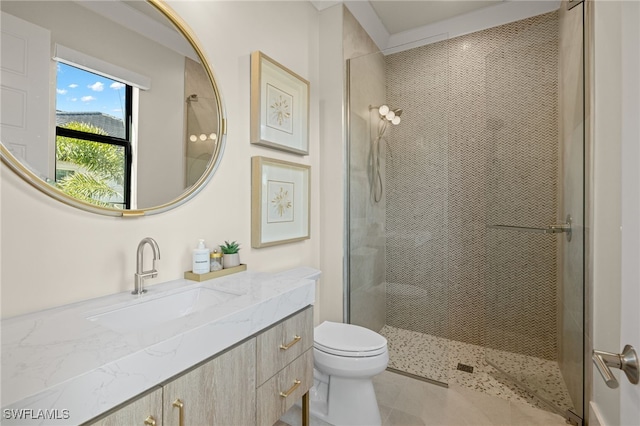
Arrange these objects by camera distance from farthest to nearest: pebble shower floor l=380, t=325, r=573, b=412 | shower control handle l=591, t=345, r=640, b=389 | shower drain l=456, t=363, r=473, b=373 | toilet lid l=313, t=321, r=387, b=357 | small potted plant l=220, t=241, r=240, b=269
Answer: shower drain l=456, t=363, r=473, b=373
pebble shower floor l=380, t=325, r=573, b=412
toilet lid l=313, t=321, r=387, b=357
small potted plant l=220, t=241, r=240, b=269
shower control handle l=591, t=345, r=640, b=389

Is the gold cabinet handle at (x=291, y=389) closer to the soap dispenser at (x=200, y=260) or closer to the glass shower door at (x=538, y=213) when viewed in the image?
the soap dispenser at (x=200, y=260)

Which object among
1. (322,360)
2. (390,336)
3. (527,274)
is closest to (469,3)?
(527,274)

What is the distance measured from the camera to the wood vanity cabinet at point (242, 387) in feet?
2.60

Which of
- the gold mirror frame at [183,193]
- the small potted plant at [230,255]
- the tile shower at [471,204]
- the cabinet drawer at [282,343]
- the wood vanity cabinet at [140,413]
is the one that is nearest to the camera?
the wood vanity cabinet at [140,413]

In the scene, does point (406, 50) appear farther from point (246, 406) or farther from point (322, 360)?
point (246, 406)

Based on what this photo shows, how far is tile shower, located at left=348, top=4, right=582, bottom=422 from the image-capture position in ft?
6.98

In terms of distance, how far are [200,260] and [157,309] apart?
0.27 metres

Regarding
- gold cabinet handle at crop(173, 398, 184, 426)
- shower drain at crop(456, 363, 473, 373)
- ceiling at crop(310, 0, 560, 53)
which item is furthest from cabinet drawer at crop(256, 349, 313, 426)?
ceiling at crop(310, 0, 560, 53)

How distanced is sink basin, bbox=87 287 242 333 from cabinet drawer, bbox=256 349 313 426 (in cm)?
39

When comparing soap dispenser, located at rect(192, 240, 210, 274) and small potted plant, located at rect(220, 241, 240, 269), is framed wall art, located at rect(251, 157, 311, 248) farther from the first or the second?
soap dispenser, located at rect(192, 240, 210, 274)

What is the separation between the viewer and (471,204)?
2621 mm

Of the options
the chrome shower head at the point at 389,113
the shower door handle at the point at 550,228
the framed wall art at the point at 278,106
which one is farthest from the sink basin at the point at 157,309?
the shower door handle at the point at 550,228

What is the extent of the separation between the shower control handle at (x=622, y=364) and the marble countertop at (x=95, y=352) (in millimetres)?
925

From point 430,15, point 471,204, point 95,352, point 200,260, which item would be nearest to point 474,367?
point 471,204
